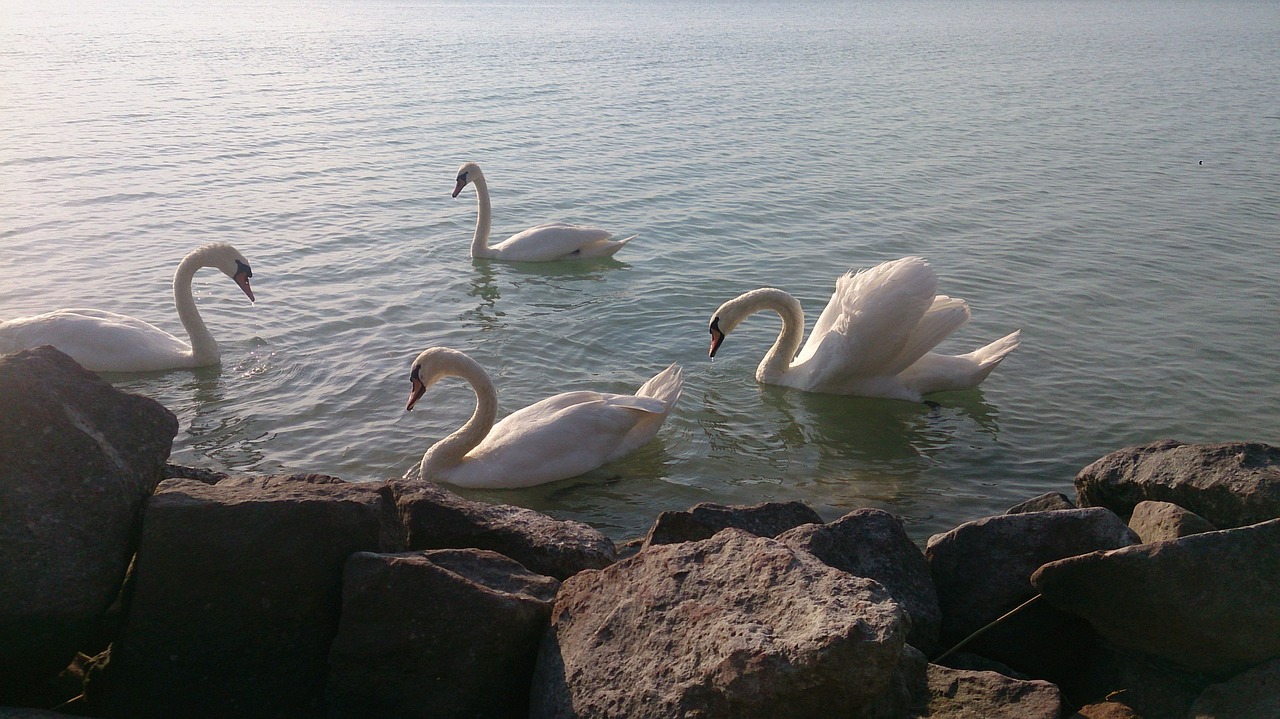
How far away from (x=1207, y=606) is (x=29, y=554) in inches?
165

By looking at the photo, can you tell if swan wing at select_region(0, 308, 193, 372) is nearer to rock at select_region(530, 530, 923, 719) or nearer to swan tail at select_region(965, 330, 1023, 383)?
rock at select_region(530, 530, 923, 719)

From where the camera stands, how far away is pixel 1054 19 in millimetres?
48438

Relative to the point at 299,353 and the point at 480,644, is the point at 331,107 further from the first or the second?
the point at 480,644

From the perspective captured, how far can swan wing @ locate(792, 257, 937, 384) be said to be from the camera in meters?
7.80

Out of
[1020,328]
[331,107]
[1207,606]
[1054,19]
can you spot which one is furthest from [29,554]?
[1054,19]

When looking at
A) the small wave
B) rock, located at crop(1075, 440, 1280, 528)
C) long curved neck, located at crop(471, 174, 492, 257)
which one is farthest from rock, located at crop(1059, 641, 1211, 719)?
the small wave

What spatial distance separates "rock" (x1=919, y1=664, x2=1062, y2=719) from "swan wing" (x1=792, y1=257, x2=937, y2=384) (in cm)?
423

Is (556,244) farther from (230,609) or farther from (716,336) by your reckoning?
(230,609)

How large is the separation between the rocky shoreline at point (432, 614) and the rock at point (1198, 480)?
1.06m

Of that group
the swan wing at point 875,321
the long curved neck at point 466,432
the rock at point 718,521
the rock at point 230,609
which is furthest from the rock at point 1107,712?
the swan wing at point 875,321

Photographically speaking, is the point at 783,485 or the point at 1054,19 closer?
the point at 783,485

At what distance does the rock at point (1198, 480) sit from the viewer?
4867 millimetres

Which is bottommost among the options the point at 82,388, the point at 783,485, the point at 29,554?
the point at 783,485

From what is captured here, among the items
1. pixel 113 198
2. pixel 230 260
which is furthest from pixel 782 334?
pixel 113 198
